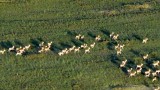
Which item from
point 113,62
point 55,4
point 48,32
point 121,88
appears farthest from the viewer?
point 55,4

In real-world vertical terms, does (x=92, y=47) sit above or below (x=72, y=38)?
below

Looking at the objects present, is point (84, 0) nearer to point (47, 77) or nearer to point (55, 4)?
point (55, 4)

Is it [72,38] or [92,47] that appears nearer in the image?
[92,47]

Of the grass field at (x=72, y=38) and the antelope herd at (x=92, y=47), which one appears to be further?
the antelope herd at (x=92, y=47)

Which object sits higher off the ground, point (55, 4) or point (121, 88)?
point (55, 4)

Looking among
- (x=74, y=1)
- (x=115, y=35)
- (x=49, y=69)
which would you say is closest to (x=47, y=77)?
(x=49, y=69)

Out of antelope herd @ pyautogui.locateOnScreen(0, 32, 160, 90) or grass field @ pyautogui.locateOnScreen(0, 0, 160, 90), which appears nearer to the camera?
grass field @ pyautogui.locateOnScreen(0, 0, 160, 90)

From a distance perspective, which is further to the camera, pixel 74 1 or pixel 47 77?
pixel 74 1

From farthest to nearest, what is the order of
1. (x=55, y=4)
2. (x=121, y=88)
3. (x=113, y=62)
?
(x=55, y=4), (x=113, y=62), (x=121, y=88)
